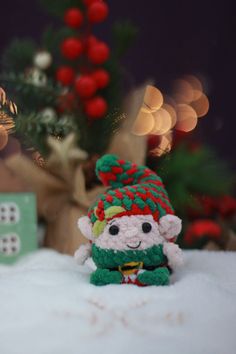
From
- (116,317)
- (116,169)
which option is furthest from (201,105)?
(116,317)

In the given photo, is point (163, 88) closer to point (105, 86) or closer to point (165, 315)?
point (105, 86)

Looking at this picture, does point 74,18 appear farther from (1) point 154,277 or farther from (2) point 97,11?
(1) point 154,277

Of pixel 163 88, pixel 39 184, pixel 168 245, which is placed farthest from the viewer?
pixel 163 88

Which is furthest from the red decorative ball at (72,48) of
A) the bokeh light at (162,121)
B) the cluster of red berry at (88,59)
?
the bokeh light at (162,121)

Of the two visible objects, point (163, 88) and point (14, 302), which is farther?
point (163, 88)

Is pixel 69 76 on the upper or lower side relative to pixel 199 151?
upper

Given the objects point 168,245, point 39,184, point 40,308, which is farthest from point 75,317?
point 39,184

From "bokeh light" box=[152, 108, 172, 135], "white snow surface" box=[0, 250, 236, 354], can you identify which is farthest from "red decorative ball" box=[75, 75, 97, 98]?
"white snow surface" box=[0, 250, 236, 354]
